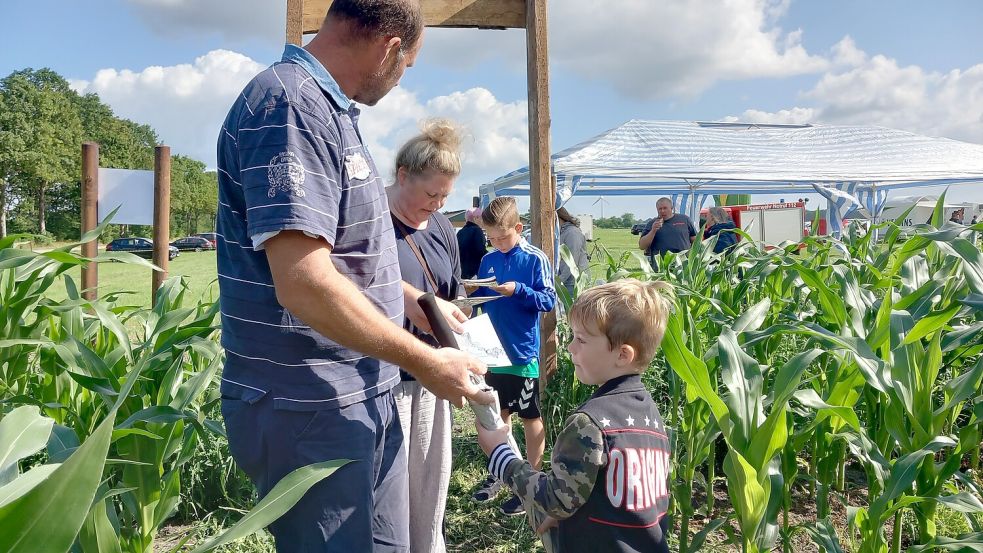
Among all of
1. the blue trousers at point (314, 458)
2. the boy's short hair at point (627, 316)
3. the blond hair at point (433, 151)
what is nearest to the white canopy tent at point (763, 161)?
the blond hair at point (433, 151)

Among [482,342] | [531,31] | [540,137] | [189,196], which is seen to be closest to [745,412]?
[482,342]

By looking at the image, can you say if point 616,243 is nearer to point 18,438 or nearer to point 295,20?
point 295,20

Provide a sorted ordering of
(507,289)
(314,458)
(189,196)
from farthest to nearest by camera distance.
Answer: (189,196) < (507,289) < (314,458)

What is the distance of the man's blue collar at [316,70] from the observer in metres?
1.35

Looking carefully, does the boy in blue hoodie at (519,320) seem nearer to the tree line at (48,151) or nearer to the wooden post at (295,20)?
the wooden post at (295,20)

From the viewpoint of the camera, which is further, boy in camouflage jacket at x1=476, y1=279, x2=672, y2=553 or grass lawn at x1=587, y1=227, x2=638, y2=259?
grass lawn at x1=587, y1=227, x2=638, y2=259

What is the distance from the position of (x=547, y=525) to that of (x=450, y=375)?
60 centimetres

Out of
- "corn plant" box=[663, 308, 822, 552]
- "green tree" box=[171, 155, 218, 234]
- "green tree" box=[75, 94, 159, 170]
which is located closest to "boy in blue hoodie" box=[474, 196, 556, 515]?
"corn plant" box=[663, 308, 822, 552]

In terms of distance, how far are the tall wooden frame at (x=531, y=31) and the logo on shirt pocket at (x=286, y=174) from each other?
6.68 feet

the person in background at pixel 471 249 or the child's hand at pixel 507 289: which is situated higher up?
the person in background at pixel 471 249

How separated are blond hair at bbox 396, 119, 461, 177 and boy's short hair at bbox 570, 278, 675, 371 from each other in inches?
30.0

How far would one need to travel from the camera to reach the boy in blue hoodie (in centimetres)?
320

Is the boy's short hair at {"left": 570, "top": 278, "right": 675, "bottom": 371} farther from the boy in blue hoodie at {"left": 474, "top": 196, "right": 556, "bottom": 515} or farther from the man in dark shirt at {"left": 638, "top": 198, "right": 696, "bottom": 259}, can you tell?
the man in dark shirt at {"left": 638, "top": 198, "right": 696, "bottom": 259}

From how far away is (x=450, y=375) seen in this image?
136cm
